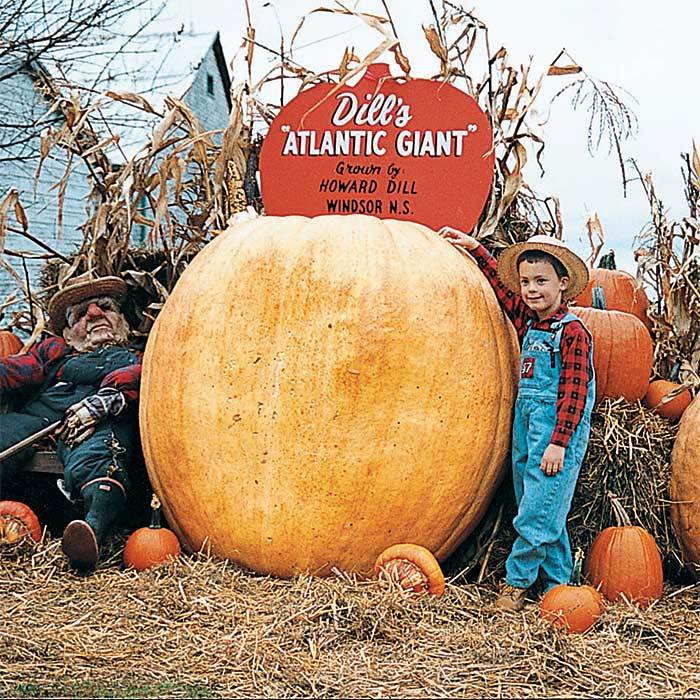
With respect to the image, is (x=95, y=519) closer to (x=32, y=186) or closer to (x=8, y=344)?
(x=8, y=344)

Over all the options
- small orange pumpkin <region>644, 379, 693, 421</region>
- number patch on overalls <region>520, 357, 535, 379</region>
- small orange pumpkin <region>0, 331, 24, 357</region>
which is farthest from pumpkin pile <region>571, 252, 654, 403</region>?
small orange pumpkin <region>0, 331, 24, 357</region>

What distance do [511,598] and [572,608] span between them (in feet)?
0.99

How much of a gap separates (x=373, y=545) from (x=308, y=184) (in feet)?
5.91

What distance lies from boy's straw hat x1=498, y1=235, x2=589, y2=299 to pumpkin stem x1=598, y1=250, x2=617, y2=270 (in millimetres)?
1265

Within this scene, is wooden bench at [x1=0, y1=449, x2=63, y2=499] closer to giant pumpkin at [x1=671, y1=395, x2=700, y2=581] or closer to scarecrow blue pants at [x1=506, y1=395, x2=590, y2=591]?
scarecrow blue pants at [x1=506, y1=395, x2=590, y2=591]

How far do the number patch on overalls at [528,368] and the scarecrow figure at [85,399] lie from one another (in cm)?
180

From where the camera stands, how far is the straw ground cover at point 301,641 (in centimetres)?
280

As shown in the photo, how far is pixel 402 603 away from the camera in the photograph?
133 inches

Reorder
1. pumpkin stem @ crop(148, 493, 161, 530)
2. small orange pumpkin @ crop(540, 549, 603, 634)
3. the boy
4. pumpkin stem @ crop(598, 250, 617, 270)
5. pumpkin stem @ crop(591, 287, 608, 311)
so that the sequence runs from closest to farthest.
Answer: small orange pumpkin @ crop(540, 549, 603, 634), the boy, pumpkin stem @ crop(148, 493, 161, 530), pumpkin stem @ crop(591, 287, 608, 311), pumpkin stem @ crop(598, 250, 617, 270)

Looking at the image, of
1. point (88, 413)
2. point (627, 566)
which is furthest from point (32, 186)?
point (627, 566)

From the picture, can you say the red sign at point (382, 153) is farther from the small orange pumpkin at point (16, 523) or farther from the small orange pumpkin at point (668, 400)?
the small orange pumpkin at point (16, 523)

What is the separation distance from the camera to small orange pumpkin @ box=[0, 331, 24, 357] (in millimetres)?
5482

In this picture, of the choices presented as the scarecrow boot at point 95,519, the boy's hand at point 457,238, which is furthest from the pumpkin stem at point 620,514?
the scarecrow boot at point 95,519

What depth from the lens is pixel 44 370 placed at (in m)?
4.80
